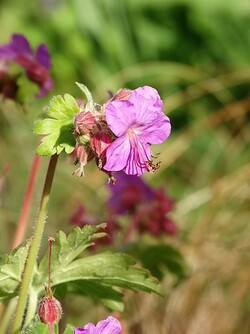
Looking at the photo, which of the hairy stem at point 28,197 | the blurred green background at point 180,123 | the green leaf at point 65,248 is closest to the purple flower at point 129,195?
the blurred green background at point 180,123

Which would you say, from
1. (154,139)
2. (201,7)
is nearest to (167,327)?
(154,139)

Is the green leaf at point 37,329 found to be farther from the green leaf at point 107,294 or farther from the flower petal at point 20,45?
the flower petal at point 20,45

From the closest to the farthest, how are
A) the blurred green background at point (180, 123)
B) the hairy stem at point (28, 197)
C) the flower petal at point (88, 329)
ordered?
the flower petal at point (88, 329)
the hairy stem at point (28, 197)
the blurred green background at point (180, 123)

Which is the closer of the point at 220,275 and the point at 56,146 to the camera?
the point at 56,146

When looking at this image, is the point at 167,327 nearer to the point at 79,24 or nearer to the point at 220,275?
the point at 220,275

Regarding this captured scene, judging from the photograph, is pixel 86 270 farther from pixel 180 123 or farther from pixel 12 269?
pixel 180 123
